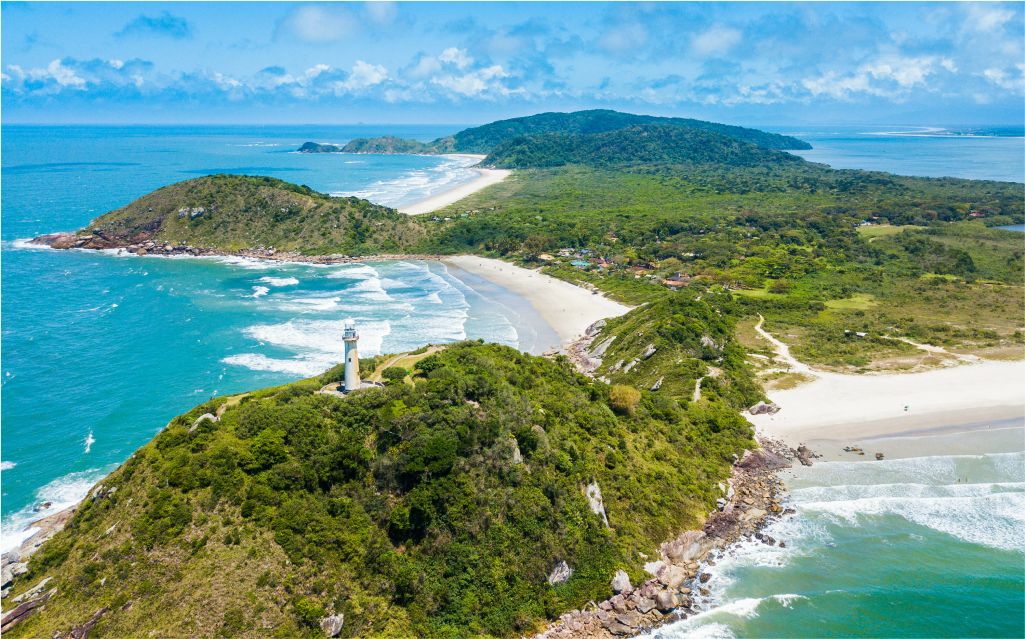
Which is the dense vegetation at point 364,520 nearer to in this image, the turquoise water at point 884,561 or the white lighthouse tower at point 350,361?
the white lighthouse tower at point 350,361

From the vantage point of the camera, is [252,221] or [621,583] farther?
[252,221]

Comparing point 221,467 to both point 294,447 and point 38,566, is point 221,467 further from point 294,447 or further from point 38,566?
point 38,566

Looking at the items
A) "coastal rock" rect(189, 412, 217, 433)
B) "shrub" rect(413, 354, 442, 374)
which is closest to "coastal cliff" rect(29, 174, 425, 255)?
"shrub" rect(413, 354, 442, 374)

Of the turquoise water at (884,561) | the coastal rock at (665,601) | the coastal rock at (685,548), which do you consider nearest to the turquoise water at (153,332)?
the coastal rock at (685,548)

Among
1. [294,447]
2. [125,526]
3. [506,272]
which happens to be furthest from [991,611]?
[506,272]

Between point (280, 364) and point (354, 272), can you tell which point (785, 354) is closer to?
point (280, 364)

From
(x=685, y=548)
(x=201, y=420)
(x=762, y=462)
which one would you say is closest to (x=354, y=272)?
(x=201, y=420)
